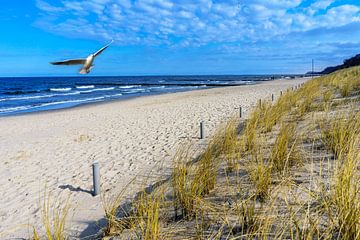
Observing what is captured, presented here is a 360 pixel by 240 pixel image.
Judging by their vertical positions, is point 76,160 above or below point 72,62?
below

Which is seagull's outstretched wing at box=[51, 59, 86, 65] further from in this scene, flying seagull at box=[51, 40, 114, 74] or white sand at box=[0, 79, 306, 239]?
white sand at box=[0, 79, 306, 239]

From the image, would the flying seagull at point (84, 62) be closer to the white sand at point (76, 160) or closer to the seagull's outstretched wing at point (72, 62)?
the seagull's outstretched wing at point (72, 62)

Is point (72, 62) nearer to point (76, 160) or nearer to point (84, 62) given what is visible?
point (84, 62)

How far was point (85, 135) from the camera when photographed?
8711mm

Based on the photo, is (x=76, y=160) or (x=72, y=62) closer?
(x=72, y=62)

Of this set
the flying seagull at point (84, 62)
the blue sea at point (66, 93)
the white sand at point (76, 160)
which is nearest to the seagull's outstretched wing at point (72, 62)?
the flying seagull at point (84, 62)

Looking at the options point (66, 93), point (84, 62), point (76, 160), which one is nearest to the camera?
point (84, 62)

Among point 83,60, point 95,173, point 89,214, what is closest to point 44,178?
point 95,173

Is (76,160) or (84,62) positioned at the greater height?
(84,62)

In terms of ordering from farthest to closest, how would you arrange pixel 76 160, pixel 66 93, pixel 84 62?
pixel 66 93, pixel 76 160, pixel 84 62

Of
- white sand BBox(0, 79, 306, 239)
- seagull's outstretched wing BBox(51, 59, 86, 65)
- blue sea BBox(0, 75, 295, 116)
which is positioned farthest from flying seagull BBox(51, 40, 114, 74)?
blue sea BBox(0, 75, 295, 116)

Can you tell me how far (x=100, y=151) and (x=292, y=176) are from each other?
15.7 feet

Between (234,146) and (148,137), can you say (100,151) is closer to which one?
(148,137)

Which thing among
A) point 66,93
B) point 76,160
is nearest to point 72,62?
point 76,160
